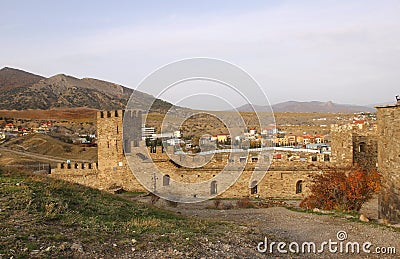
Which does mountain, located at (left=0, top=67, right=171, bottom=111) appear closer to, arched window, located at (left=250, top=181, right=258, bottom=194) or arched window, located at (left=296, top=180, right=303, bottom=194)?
arched window, located at (left=250, top=181, right=258, bottom=194)

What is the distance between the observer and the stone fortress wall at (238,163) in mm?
21469

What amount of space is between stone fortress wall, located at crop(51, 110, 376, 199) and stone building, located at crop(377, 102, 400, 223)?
7.25 meters

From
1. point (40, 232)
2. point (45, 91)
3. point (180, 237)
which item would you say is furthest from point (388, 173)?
point (45, 91)

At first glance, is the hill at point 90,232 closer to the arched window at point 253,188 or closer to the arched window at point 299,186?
the arched window at point 253,188

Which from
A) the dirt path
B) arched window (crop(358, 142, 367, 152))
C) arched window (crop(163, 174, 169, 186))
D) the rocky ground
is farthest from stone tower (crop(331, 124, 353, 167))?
arched window (crop(163, 174, 169, 186))

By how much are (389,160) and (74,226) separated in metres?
10.5

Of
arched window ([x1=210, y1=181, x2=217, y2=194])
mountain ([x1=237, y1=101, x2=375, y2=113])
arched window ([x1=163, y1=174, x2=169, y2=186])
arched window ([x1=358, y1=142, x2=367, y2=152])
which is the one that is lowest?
arched window ([x1=210, y1=181, x2=217, y2=194])

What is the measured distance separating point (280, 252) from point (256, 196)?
1414cm

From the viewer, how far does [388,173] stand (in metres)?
12.8

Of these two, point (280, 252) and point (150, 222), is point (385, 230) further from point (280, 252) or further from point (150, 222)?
point (150, 222)

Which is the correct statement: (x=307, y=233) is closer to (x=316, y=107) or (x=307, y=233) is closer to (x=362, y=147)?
(x=362, y=147)

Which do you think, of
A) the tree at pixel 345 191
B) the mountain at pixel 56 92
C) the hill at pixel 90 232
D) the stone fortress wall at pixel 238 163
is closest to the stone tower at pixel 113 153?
the stone fortress wall at pixel 238 163

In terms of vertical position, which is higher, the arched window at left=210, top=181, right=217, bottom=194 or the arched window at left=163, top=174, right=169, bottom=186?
the arched window at left=163, top=174, right=169, bottom=186

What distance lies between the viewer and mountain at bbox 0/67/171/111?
8681cm
